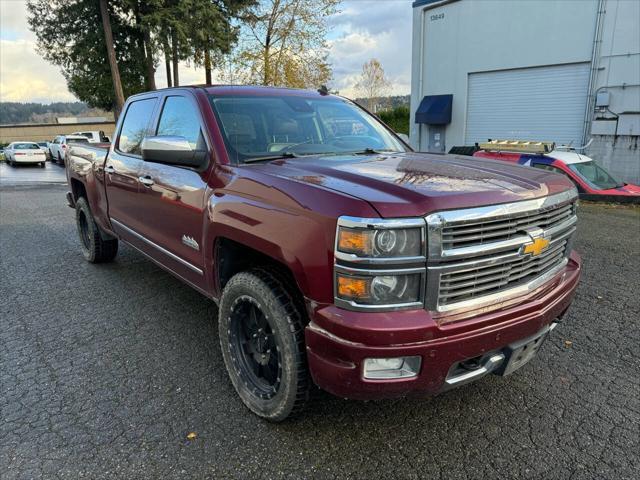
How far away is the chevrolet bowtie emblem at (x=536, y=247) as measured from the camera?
2.31m

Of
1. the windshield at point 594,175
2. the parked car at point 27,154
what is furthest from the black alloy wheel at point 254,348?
the parked car at point 27,154

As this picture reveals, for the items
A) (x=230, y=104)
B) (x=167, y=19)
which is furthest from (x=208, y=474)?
(x=167, y=19)

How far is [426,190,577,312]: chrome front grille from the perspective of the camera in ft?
6.70

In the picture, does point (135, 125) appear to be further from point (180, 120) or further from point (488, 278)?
point (488, 278)

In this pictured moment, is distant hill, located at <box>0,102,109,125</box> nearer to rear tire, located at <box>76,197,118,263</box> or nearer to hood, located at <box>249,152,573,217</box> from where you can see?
rear tire, located at <box>76,197,118,263</box>

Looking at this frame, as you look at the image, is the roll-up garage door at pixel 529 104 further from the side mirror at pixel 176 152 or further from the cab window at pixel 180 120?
the side mirror at pixel 176 152

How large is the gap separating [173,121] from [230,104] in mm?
599

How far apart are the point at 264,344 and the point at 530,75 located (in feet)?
53.2

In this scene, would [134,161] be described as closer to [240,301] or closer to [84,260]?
[240,301]

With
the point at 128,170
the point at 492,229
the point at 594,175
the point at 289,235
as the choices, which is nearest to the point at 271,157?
the point at 289,235

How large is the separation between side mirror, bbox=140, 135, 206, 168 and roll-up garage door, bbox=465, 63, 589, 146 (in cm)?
1516

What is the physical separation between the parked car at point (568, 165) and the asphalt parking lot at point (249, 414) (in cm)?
593

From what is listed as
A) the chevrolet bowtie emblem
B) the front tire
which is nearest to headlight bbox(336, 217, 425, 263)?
the front tire

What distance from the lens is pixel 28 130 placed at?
224ft
